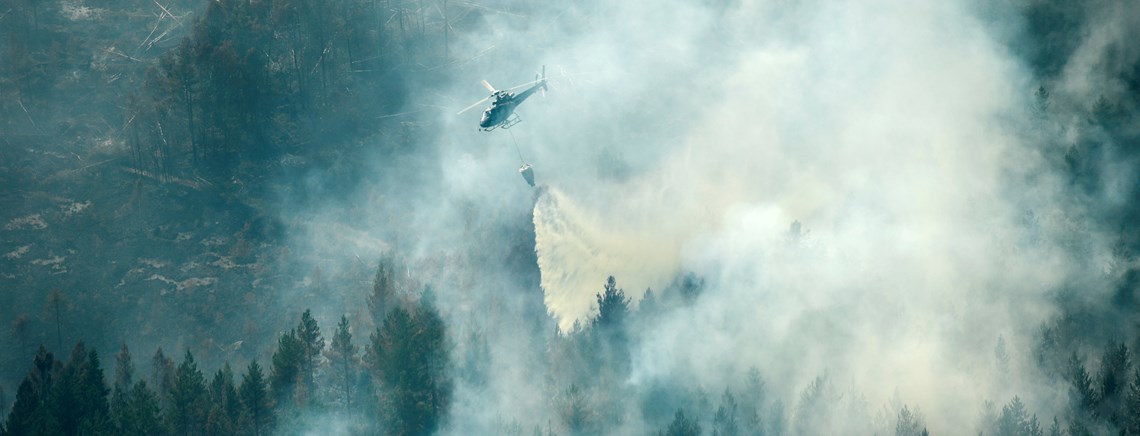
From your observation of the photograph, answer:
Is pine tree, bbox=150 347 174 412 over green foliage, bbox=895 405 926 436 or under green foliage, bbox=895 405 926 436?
over

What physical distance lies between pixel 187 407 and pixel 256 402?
5.51 meters

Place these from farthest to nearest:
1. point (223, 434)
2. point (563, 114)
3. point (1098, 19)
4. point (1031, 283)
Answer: point (1098, 19)
point (563, 114)
point (1031, 283)
point (223, 434)

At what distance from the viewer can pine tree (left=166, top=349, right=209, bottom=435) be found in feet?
365

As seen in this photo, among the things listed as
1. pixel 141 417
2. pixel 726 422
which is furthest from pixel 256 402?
pixel 726 422

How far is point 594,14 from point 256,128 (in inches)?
1681

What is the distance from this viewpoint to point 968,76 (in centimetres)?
16575

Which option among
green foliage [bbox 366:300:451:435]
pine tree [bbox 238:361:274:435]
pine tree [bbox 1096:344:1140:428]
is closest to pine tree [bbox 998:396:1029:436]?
pine tree [bbox 1096:344:1140:428]

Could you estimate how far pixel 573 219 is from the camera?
137000 millimetres

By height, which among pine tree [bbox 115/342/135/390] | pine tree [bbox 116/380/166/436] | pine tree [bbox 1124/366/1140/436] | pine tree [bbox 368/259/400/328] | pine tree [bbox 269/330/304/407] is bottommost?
pine tree [bbox 1124/366/1140/436]

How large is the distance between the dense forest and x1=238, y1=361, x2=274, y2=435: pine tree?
1.24ft

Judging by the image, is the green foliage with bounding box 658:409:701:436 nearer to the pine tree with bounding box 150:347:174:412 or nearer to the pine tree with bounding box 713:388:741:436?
the pine tree with bounding box 713:388:741:436

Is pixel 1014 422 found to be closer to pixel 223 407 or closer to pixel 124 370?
pixel 223 407

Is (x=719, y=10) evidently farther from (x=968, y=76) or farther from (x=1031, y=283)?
(x=1031, y=283)

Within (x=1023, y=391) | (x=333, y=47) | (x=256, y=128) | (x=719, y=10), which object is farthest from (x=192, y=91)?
(x=1023, y=391)
